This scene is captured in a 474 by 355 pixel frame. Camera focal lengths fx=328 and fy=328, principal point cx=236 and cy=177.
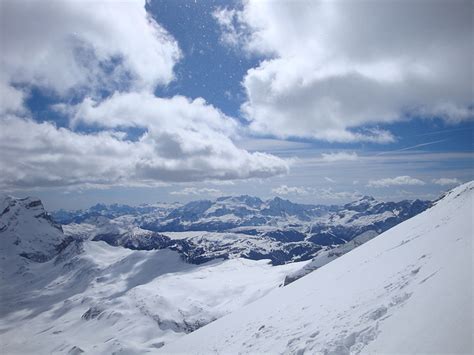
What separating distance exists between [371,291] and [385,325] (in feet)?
20.1

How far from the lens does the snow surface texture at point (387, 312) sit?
11.7 m

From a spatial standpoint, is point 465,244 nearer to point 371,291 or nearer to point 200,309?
point 371,291

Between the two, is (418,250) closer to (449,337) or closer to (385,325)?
(385,325)

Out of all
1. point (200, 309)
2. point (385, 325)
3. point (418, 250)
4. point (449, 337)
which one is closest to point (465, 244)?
point (418, 250)

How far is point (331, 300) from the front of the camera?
22188mm

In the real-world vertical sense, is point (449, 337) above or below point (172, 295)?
above

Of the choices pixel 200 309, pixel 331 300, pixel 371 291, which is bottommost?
pixel 200 309

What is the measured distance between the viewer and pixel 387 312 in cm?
1491

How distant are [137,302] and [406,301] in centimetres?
18372

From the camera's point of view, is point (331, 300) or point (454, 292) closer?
point (454, 292)

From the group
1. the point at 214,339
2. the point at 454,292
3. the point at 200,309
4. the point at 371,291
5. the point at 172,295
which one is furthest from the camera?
the point at 172,295

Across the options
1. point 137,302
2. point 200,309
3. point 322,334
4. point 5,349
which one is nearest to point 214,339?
point 322,334

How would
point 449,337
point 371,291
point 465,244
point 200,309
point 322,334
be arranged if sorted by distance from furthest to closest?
point 200,309, point 371,291, point 465,244, point 322,334, point 449,337

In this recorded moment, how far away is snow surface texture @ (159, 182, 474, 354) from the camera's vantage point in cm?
1174
